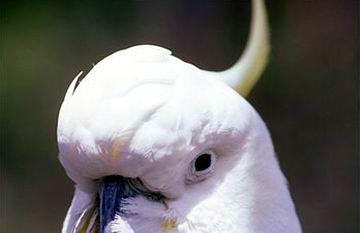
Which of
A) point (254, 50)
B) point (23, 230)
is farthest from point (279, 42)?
point (254, 50)

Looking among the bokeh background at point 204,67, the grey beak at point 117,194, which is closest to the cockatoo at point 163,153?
the grey beak at point 117,194

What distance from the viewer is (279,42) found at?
3.66 meters

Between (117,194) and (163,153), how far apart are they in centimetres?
12

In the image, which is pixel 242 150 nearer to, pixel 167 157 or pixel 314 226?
pixel 167 157

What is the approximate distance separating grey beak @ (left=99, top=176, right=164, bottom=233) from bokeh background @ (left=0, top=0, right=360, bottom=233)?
170cm

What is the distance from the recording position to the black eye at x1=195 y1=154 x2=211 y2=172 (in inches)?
72.1

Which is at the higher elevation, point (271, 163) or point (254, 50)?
Result: point (254, 50)

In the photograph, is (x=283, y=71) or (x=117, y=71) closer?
(x=117, y=71)

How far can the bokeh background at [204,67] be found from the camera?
11.8 ft

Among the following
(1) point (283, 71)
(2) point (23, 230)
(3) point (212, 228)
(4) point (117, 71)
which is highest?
(4) point (117, 71)

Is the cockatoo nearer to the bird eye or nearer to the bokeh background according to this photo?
the bird eye

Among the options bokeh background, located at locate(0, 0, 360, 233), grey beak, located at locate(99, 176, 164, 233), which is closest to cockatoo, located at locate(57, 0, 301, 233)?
grey beak, located at locate(99, 176, 164, 233)

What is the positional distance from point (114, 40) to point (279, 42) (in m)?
0.56

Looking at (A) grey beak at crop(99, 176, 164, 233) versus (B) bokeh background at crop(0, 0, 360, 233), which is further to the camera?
(B) bokeh background at crop(0, 0, 360, 233)
